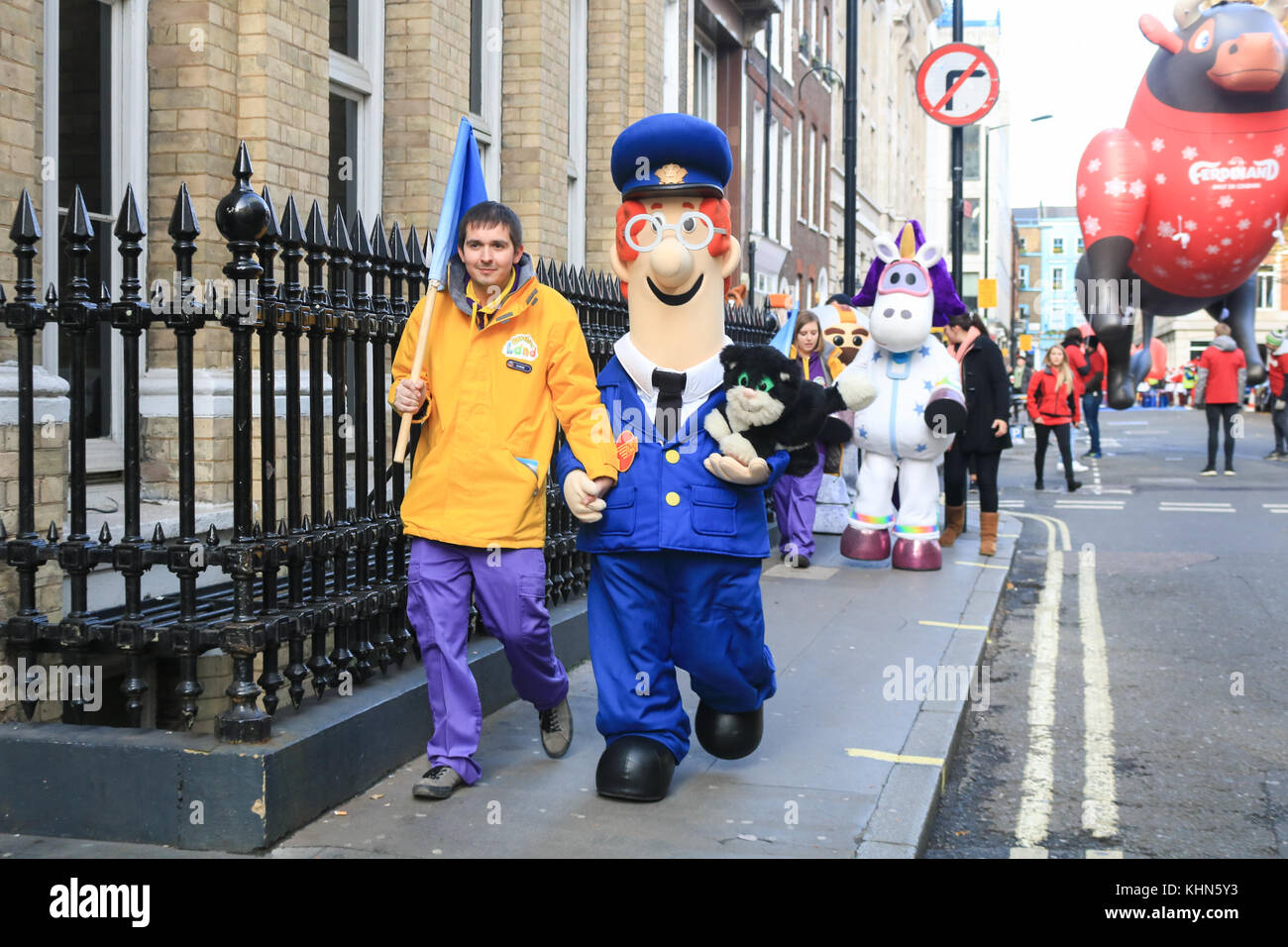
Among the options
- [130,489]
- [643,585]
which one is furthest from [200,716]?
[643,585]

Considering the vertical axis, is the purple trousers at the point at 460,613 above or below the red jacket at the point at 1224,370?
below

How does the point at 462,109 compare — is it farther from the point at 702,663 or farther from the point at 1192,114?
the point at 1192,114

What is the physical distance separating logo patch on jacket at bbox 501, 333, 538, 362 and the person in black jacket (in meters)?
6.57

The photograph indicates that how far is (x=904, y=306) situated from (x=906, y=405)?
2.52 feet

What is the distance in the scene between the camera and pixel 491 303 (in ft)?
15.0

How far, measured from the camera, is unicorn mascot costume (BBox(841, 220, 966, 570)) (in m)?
9.23

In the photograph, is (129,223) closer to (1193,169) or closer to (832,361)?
(832,361)

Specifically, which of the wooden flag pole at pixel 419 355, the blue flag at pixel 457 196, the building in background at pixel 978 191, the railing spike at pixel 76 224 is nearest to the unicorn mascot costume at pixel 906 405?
the blue flag at pixel 457 196

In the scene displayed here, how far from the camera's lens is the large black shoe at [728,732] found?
4.90m

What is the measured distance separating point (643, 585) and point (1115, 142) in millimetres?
11216

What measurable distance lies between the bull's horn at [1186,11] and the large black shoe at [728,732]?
429 inches

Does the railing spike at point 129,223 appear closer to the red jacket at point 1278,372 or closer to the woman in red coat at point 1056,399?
the woman in red coat at point 1056,399

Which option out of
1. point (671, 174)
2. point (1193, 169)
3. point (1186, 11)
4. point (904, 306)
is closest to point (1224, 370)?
point (1193, 169)

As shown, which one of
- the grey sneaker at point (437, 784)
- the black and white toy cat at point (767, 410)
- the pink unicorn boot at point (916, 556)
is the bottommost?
the grey sneaker at point (437, 784)
